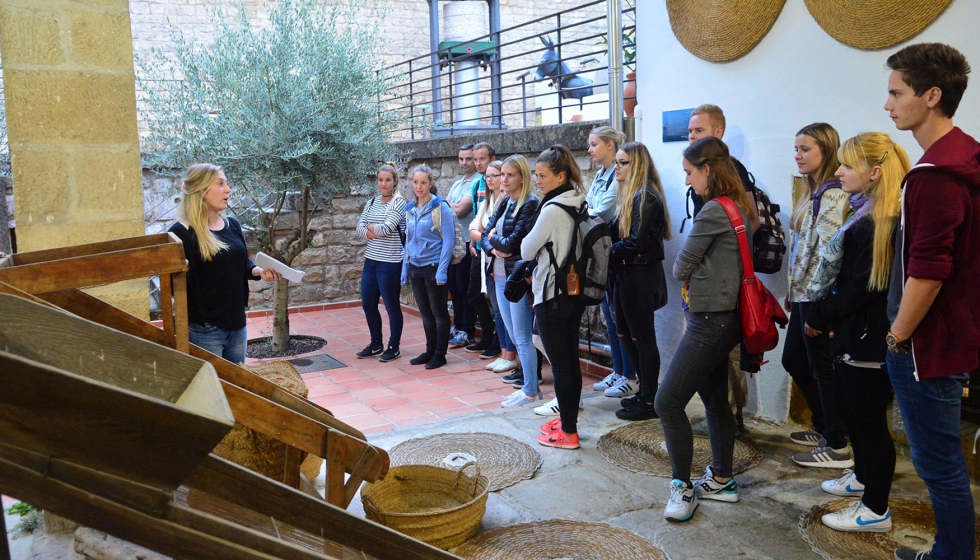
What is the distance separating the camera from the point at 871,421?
3.11 metres

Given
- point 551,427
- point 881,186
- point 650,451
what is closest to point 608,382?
point 551,427

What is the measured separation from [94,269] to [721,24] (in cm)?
402

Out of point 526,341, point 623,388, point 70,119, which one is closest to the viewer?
point 70,119

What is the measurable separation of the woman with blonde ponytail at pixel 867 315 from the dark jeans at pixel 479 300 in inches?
147

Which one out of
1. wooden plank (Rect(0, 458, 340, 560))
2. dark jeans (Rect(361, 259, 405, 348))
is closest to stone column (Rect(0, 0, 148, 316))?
wooden plank (Rect(0, 458, 340, 560))

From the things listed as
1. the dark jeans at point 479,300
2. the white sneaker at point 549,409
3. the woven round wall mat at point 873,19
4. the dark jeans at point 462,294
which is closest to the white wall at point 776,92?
the woven round wall mat at point 873,19

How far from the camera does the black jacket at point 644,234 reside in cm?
Answer: 466

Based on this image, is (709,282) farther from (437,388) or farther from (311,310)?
(311,310)

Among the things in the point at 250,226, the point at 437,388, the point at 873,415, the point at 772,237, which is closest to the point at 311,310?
the point at 250,226

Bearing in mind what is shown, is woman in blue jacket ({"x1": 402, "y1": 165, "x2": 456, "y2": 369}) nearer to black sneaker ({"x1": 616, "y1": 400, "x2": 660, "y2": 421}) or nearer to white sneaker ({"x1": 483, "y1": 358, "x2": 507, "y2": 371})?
white sneaker ({"x1": 483, "y1": 358, "x2": 507, "y2": 371})

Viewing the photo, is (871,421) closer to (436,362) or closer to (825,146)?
(825,146)

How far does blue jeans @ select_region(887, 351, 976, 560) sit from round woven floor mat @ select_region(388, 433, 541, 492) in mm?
1937

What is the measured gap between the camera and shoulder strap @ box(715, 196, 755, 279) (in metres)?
3.29

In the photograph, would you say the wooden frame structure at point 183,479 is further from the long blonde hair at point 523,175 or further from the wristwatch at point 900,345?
the long blonde hair at point 523,175
